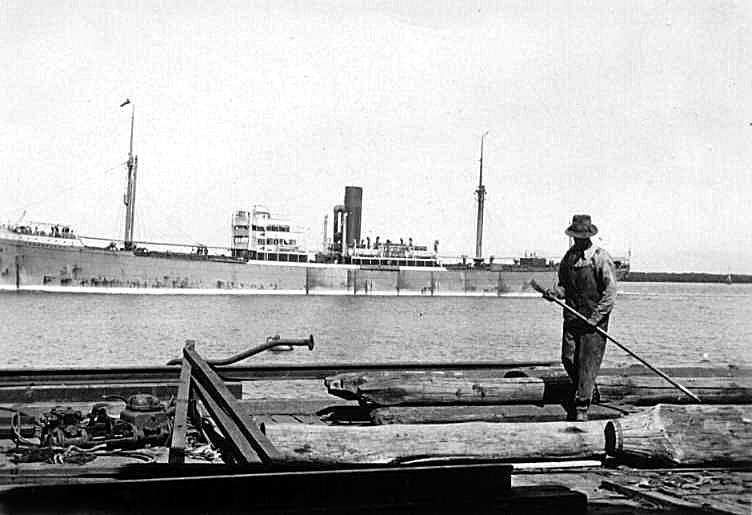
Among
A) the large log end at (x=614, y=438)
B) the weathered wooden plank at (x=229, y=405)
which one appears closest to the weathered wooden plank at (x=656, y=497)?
the large log end at (x=614, y=438)

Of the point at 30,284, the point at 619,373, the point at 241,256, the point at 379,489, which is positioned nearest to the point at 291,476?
the point at 379,489

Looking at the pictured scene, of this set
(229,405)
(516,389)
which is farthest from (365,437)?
(516,389)

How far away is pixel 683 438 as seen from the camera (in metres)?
5.66

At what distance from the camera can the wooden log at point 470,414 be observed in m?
7.11

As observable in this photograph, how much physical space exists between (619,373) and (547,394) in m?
1.52

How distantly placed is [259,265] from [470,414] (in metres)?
74.4

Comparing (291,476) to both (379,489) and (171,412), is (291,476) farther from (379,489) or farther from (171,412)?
(171,412)

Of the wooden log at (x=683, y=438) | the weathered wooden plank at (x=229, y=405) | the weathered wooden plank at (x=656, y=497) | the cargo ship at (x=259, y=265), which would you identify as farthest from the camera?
the cargo ship at (x=259, y=265)

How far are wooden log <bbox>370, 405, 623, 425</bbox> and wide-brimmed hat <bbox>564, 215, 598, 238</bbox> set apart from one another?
1681 millimetres

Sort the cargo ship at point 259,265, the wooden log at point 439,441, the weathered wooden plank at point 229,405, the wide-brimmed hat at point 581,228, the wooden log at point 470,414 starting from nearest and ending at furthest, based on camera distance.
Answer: the weathered wooden plank at point 229,405 < the wooden log at point 439,441 < the wooden log at point 470,414 < the wide-brimmed hat at point 581,228 < the cargo ship at point 259,265

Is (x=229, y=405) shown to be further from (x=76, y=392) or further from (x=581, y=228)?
(x=581, y=228)

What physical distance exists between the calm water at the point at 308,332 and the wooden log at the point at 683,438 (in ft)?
46.1

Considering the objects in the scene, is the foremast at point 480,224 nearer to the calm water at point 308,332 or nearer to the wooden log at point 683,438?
the calm water at point 308,332

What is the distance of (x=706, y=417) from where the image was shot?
574cm
